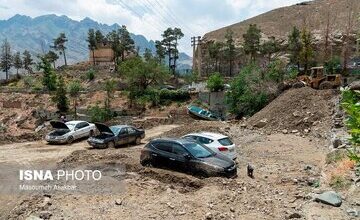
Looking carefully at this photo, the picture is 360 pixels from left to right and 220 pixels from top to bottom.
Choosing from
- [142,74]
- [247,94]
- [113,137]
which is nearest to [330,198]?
[113,137]

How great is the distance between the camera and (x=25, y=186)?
1392 centimetres

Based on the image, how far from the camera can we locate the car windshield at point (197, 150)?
15.0 meters

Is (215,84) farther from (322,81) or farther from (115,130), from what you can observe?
(115,130)

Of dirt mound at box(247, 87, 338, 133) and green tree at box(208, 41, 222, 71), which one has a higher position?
green tree at box(208, 41, 222, 71)

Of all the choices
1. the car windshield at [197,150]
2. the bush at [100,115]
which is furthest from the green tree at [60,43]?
the car windshield at [197,150]

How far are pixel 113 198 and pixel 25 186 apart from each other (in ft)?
12.7

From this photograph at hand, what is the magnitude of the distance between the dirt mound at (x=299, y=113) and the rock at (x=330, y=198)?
49.9ft

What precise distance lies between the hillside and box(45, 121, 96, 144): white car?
2881 inches

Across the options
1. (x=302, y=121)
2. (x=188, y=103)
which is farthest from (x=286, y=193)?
(x=188, y=103)

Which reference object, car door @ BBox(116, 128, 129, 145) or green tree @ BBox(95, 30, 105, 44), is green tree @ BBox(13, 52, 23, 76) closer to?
green tree @ BBox(95, 30, 105, 44)

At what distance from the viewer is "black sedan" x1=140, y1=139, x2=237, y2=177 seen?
14516mm

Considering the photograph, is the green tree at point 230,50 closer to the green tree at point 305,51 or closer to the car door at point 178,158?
the green tree at point 305,51

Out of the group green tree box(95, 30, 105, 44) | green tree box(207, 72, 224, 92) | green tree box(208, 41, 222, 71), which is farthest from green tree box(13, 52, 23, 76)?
green tree box(207, 72, 224, 92)

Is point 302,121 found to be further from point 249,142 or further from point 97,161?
point 97,161
